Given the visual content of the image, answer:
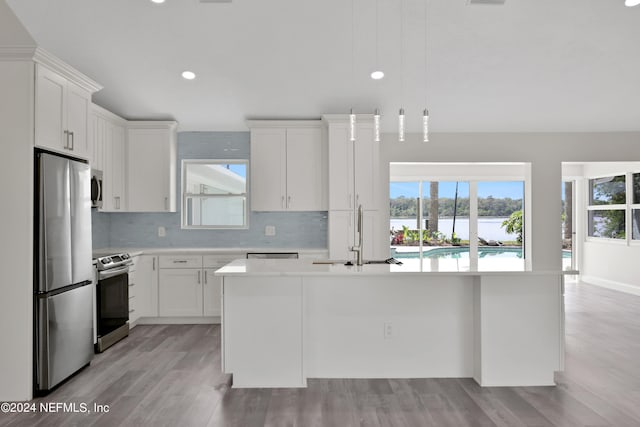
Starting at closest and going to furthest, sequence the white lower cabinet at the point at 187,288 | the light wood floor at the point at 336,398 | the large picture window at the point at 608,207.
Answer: the light wood floor at the point at 336,398
the white lower cabinet at the point at 187,288
the large picture window at the point at 608,207

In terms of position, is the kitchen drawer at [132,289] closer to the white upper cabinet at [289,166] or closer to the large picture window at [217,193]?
the large picture window at [217,193]

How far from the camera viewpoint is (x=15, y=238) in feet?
9.28

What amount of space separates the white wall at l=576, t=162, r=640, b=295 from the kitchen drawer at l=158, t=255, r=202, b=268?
644 cm

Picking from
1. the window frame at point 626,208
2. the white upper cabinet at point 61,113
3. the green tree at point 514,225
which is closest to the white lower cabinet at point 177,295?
the white upper cabinet at point 61,113

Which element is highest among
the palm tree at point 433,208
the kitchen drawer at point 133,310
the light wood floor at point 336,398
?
the palm tree at point 433,208

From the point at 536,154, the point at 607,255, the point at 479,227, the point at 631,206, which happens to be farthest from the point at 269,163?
the point at 607,255

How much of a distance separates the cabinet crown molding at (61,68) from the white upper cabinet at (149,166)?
1.45 metres

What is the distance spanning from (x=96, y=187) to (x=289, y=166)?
2.17 m

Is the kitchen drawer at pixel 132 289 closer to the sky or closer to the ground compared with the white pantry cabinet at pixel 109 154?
closer to the ground

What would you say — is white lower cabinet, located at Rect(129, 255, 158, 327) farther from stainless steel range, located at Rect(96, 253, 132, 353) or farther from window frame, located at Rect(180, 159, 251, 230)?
window frame, located at Rect(180, 159, 251, 230)

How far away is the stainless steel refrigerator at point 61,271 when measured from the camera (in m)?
2.88

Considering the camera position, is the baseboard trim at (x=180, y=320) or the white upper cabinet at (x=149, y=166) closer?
the baseboard trim at (x=180, y=320)

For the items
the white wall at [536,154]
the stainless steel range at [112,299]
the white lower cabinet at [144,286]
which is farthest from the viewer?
the white wall at [536,154]

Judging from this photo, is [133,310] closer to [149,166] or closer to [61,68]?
[149,166]
